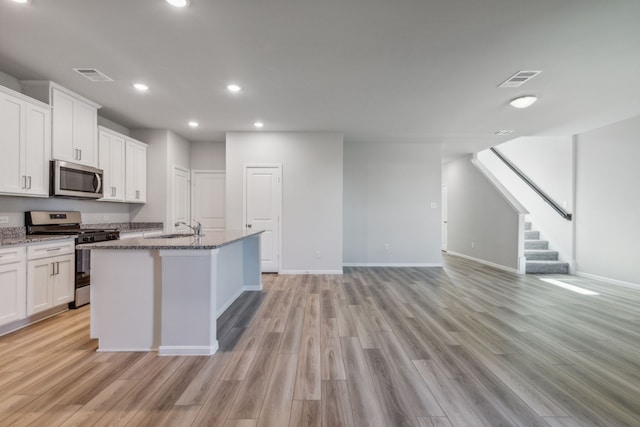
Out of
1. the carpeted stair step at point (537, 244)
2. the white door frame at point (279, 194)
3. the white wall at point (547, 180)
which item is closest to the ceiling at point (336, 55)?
the white door frame at point (279, 194)

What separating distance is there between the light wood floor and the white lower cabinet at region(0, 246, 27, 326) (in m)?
0.21

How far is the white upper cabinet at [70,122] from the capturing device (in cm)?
330

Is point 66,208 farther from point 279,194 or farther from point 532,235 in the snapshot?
point 532,235

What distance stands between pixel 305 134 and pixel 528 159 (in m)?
5.32

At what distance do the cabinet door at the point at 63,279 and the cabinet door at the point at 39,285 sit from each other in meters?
0.05

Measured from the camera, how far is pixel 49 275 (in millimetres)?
3020

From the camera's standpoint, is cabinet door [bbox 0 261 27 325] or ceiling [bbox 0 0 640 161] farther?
cabinet door [bbox 0 261 27 325]

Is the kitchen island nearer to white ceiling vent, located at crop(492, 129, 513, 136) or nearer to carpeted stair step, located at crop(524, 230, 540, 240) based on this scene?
white ceiling vent, located at crop(492, 129, 513, 136)

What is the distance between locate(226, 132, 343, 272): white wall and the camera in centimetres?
526

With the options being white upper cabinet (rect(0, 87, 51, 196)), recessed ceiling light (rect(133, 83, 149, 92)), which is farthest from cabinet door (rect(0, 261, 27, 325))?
recessed ceiling light (rect(133, 83, 149, 92))

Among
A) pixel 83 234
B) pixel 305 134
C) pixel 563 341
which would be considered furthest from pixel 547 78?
pixel 83 234

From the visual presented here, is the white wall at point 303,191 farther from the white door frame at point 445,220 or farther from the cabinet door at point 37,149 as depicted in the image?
the white door frame at point 445,220

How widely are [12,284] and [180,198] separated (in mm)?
3203

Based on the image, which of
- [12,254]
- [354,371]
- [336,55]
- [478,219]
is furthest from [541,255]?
[12,254]
